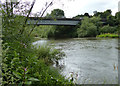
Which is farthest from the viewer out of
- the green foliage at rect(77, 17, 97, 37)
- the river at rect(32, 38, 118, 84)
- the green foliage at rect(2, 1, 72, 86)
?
the green foliage at rect(77, 17, 97, 37)

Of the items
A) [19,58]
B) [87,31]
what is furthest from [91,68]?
[87,31]

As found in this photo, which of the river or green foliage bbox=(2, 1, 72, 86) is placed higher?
green foliage bbox=(2, 1, 72, 86)

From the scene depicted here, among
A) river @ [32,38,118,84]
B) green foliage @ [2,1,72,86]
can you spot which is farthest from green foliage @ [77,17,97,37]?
green foliage @ [2,1,72,86]

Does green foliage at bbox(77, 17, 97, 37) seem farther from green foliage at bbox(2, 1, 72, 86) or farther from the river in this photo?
green foliage at bbox(2, 1, 72, 86)

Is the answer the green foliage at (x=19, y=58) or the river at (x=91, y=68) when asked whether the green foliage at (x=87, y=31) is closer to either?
the river at (x=91, y=68)

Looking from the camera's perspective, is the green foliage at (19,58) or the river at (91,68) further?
the river at (91,68)

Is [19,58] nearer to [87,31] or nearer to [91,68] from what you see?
[91,68]

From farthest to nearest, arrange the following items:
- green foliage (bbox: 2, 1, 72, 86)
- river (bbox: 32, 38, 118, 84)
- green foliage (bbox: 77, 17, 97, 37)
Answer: green foliage (bbox: 77, 17, 97, 37), river (bbox: 32, 38, 118, 84), green foliage (bbox: 2, 1, 72, 86)

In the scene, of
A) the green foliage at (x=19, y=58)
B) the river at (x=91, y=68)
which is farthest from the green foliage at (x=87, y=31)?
the green foliage at (x=19, y=58)

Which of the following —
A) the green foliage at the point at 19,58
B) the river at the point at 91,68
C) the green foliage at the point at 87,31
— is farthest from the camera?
the green foliage at the point at 87,31

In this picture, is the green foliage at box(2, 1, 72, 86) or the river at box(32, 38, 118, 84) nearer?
the green foliage at box(2, 1, 72, 86)

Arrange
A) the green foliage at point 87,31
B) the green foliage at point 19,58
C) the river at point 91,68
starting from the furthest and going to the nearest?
the green foliage at point 87,31 → the river at point 91,68 → the green foliage at point 19,58

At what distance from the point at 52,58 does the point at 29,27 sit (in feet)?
9.25

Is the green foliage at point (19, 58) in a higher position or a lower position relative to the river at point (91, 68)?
higher
